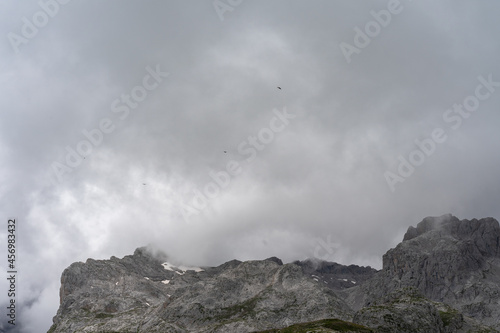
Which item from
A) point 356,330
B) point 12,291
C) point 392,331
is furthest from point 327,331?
Result: point 12,291

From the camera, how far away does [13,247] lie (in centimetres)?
17050

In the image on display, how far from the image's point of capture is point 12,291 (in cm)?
17738

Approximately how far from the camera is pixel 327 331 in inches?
7490

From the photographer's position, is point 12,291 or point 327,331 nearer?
point 12,291

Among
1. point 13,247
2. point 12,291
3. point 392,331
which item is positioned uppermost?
point 13,247

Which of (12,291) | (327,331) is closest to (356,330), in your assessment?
(327,331)

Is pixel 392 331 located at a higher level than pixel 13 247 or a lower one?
lower

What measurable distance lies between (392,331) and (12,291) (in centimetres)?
17165

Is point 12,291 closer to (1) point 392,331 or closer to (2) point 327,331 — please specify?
(2) point 327,331

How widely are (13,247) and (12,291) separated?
21.6 meters

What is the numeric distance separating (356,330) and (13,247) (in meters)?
153

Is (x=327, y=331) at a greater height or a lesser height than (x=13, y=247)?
lesser

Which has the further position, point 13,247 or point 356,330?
point 356,330

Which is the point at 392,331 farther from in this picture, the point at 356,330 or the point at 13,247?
the point at 13,247
